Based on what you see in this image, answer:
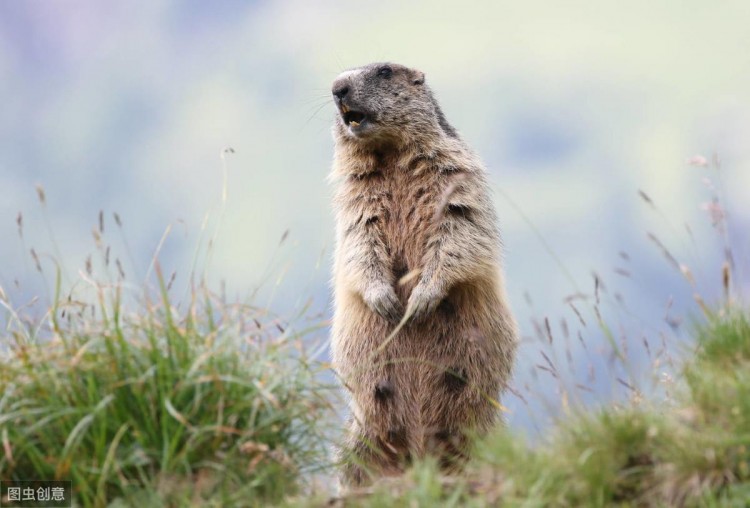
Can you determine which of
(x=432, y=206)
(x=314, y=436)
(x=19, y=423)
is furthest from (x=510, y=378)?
(x=19, y=423)

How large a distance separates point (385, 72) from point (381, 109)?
0.48m

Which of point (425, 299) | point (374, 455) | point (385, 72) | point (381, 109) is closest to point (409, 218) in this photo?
point (425, 299)

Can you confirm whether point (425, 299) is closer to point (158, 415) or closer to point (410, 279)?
point (410, 279)

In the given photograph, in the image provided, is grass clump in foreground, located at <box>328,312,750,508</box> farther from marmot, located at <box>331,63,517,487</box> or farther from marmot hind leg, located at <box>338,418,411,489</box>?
marmot, located at <box>331,63,517,487</box>

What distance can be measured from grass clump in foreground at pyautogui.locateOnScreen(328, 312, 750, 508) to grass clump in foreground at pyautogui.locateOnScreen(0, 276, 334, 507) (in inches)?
22.5

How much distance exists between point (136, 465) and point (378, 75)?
440cm

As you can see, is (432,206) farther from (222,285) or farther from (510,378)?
(222,285)

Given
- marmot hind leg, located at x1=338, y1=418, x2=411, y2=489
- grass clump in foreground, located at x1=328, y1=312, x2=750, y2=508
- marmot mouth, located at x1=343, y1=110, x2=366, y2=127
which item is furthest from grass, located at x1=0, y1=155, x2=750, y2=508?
marmot mouth, located at x1=343, y1=110, x2=366, y2=127

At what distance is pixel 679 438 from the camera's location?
14.3ft

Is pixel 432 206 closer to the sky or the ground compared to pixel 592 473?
closer to the sky

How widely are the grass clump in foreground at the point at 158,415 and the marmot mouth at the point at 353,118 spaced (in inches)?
123

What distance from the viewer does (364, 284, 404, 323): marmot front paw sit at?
7398 mm

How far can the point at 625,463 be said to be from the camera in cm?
451

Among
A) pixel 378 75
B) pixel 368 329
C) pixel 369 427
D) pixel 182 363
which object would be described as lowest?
pixel 369 427
